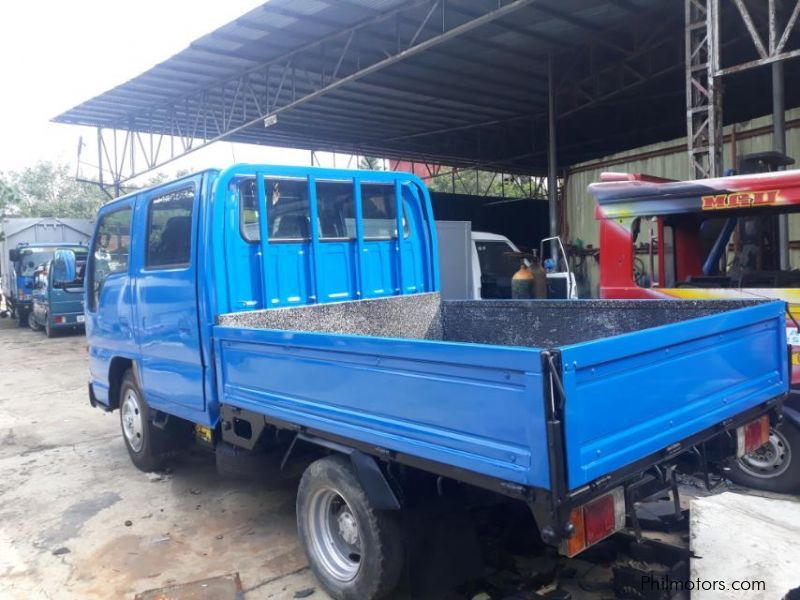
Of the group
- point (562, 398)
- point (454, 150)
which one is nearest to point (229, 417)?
point (562, 398)

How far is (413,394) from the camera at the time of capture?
2.69 m

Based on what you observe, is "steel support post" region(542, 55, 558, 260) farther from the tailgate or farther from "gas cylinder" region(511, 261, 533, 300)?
the tailgate

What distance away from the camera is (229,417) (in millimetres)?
3975

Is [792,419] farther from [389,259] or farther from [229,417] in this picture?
[229,417]

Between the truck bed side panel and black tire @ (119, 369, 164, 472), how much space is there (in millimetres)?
2008

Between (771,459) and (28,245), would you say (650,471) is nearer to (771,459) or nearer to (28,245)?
(771,459)

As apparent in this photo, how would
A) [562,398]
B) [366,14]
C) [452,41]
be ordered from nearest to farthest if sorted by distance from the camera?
[562,398] → [366,14] → [452,41]

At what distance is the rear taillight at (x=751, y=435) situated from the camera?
3.24 meters

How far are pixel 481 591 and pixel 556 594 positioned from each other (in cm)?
37

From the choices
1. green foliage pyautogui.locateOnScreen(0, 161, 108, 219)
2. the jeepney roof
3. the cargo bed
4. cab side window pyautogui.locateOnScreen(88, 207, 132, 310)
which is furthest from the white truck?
green foliage pyautogui.locateOnScreen(0, 161, 108, 219)

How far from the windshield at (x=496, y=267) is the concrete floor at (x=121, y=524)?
7.57m

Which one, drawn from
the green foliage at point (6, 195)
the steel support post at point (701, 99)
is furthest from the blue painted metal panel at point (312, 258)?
the green foliage at point (6, 195)

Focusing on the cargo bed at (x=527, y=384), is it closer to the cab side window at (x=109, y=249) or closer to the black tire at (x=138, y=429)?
the black tire at (x=138, y=429)

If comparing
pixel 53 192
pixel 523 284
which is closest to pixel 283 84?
pixel 523 284
